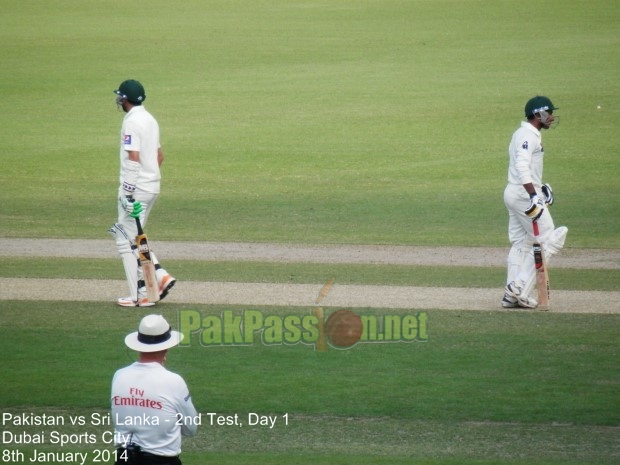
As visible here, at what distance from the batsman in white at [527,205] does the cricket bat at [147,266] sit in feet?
11.8

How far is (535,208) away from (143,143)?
402 centimetres

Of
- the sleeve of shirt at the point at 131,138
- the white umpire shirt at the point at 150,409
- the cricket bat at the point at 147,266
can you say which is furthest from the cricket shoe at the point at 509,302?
the white umpire shirt at the point at 150,409

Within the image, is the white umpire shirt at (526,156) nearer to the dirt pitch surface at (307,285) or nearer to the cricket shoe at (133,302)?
the dirt pitch surface at (307,285)

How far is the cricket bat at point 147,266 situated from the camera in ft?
42.3

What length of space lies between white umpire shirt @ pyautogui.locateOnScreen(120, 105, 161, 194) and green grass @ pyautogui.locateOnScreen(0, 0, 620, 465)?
132 centimetres

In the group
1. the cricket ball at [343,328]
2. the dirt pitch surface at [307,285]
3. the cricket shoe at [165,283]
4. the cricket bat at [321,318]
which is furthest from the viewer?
the dirt pitch surface at [307,285]

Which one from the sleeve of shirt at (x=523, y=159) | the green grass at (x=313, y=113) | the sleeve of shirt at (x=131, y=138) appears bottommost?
the sleeve of shirt at (x=523, y=159)

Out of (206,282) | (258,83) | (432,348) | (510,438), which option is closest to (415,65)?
(258,83)

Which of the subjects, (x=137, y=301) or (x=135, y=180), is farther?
(x=137, y=301)

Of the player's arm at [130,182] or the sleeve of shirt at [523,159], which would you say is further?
the player's arm at [130,182]

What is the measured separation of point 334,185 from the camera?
23078mm

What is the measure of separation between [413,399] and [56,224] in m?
10.0

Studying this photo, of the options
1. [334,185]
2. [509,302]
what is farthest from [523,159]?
[334,185]

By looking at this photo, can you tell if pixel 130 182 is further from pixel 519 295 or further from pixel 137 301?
pixel 519 295
